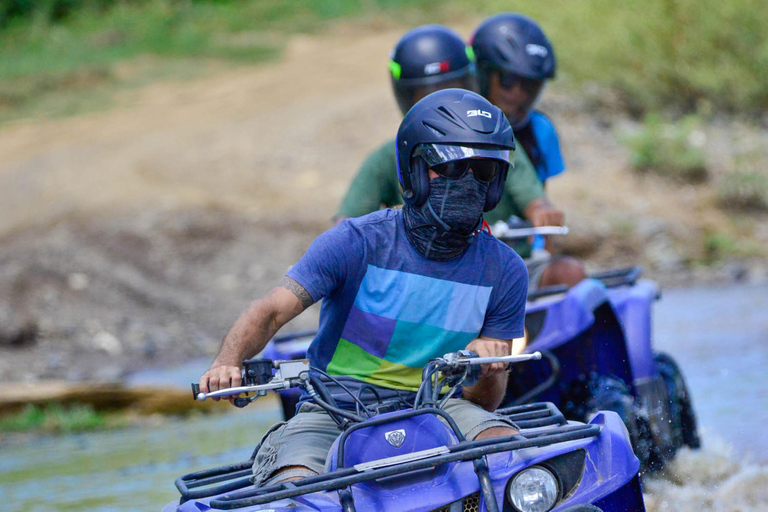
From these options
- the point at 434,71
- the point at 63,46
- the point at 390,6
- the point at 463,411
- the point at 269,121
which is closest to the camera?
the point at 463,411

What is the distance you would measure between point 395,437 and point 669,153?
17.2m

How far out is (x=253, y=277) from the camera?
1642cm

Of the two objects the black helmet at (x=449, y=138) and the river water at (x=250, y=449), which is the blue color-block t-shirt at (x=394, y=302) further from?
the river water at (x=250, y=449)

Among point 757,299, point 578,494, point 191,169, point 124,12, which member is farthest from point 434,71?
point 124,12

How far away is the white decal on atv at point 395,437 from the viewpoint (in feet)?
11.3

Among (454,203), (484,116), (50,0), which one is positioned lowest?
(454,203)

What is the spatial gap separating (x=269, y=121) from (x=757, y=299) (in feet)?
38.4

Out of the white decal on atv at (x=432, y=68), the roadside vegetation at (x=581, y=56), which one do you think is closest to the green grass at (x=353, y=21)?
the roadside vegetation at (x=581, y=56)

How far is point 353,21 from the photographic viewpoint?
31.0 meters

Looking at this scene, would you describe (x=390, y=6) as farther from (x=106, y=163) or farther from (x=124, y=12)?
(x=106, y=163)

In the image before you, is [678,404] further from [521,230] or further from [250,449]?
[250,449]

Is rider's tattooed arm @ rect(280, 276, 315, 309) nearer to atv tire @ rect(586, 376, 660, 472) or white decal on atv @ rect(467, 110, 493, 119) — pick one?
A: white decal on atv @ rect(467, 110, 493, 119)

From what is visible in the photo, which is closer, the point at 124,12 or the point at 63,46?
the point at 63,46

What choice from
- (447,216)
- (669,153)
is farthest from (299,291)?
(669,153)
